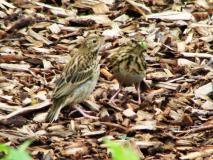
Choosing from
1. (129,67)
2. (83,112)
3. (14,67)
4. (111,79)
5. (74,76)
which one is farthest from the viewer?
(111,79)

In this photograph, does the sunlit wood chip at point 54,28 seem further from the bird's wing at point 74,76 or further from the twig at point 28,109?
the twig at point 28,109

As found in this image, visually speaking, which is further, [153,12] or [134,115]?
[153,12]

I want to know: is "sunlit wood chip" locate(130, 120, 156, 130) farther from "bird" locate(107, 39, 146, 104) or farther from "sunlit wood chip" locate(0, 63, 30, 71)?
"sunlit wood chip" locate(0, 63, 30, 71)

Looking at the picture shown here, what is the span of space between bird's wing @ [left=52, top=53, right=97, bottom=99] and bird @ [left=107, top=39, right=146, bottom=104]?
34 cm

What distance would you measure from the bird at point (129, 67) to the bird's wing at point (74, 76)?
1.11ft

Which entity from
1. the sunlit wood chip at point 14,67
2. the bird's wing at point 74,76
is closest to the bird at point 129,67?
the bird's wing at point 74,76

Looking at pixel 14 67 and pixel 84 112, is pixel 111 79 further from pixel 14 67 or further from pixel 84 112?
pixel 14 67

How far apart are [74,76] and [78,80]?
0.24ft

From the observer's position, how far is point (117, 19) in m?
10.4

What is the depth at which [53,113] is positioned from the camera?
7.54 m

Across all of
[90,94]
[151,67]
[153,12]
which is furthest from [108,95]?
[153,12]

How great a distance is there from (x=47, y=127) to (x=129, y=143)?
96cm

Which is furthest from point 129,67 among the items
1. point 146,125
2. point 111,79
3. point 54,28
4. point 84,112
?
point 54,28

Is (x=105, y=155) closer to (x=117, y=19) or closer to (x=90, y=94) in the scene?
(x=90, y=94)
